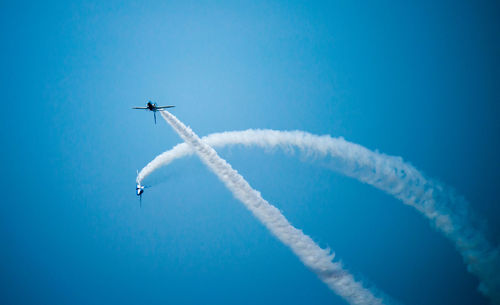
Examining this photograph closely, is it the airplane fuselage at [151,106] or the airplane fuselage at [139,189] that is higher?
the airplane fuselage at [151,106]

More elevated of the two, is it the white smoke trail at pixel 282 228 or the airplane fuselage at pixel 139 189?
the white smoke trail at pixel 282 228

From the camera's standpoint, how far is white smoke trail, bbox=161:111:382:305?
16.6m

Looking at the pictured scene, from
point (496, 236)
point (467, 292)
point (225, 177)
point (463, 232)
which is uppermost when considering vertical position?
→ point (467, 292)

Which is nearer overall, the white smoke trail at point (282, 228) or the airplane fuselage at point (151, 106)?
the white smoke trail at point (282, 228)

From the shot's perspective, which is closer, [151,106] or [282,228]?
[282,228]

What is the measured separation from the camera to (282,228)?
61.4 feet

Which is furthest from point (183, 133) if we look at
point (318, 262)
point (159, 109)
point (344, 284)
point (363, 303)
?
point (363, 303)

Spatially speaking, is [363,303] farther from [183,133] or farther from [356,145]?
[183,133]

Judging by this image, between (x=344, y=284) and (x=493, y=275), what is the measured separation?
1097 cm

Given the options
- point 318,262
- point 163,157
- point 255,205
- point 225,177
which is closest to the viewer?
point 318,262

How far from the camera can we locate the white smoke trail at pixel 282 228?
653 inches

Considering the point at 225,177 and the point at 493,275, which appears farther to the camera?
the point at 225,177

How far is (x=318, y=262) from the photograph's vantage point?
17141 mm

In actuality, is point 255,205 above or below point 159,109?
below
